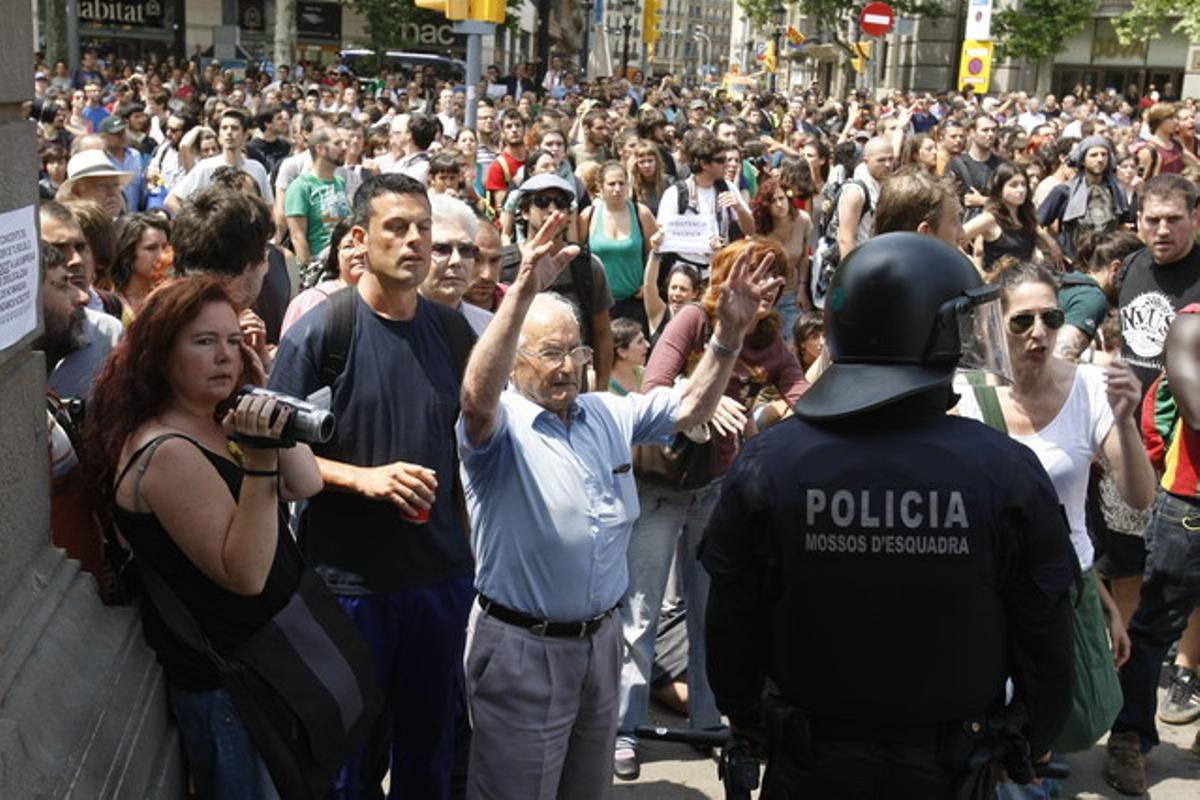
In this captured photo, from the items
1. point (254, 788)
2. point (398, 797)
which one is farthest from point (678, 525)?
point (254, 788)

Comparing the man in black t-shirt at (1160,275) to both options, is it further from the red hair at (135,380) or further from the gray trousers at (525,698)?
the red hair at (135,380)

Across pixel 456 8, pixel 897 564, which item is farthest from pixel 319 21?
pixel 897 564

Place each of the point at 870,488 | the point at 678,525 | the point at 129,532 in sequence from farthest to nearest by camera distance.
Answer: the point at 678,525 → the point at 129,532 → the point at 870,488

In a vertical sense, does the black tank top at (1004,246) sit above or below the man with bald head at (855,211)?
below

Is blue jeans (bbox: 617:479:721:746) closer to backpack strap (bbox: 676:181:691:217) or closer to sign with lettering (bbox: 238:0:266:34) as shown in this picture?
backpack strap (bbox: 676:181:691:217)

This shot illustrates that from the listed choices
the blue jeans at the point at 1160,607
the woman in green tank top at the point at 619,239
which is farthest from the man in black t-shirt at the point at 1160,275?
the woman in green tank top at the point at 619,239

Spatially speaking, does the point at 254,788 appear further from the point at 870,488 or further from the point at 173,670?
the point at 870,488

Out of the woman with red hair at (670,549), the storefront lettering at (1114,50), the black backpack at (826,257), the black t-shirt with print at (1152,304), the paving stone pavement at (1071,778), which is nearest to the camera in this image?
the paving stone pavement at (1071,778)

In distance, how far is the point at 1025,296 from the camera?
13.8 ft

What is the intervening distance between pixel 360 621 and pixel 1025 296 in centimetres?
222

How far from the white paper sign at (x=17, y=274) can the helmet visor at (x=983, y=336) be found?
2042mm

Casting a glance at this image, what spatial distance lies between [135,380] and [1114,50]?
52.3 metres

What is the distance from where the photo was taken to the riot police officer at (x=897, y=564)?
2812 mm

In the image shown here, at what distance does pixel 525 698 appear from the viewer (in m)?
3.75
